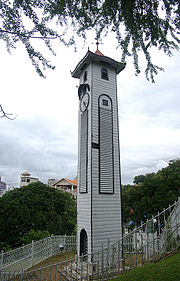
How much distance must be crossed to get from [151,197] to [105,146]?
21.0ft

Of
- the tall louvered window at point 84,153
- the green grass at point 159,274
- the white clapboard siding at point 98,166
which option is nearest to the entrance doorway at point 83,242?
the white clapboard siding at point 98,166

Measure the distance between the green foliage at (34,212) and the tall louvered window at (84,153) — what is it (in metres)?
7.13

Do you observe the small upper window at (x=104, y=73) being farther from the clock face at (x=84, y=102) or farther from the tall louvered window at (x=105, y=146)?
the clock face at (x=84, y=102)

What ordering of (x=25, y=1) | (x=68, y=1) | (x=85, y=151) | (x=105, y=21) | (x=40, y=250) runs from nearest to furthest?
1. (x=25, y=1)
2. (x=68, y=1)
3. (x=105, y=21)
4. (x=85, y=151)
5. (x=40, y=250)

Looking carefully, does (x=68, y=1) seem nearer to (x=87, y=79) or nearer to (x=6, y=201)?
(x=87, y=79)

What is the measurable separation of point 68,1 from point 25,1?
28.9 inches

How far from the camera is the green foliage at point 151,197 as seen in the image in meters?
13.5

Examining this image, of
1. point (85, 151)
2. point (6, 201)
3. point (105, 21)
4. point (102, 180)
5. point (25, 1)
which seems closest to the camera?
point (25, 1)

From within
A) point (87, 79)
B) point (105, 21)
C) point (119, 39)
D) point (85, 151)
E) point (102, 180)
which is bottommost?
point (102, 180)

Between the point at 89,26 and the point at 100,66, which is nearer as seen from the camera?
the point at 89,26

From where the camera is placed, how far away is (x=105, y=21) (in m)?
3.58

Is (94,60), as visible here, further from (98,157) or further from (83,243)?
(83,243)

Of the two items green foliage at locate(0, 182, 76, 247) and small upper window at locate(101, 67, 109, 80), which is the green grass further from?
green foliage at locate(0, 182, 76, 247)

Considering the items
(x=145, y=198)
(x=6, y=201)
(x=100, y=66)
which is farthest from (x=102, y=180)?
(x=6, y=201)
